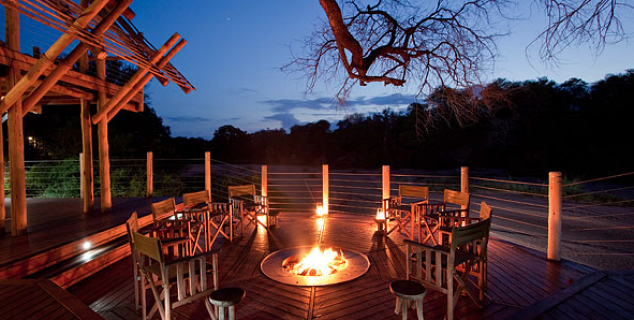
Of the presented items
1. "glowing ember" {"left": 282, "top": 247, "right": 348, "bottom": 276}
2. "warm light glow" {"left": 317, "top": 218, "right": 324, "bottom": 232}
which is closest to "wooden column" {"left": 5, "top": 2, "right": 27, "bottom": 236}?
"glowing ember" {"left": 282, "top": 247, "right": 348, "bottom": 276}

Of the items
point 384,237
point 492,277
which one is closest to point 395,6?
point 384,237

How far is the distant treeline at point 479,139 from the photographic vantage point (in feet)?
61.2

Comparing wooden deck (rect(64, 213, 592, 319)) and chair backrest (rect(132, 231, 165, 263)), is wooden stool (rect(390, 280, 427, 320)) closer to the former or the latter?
wooden deck (rect(64, 213, 592, 319))

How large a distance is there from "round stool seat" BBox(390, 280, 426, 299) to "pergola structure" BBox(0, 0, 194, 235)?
4045 millimetres

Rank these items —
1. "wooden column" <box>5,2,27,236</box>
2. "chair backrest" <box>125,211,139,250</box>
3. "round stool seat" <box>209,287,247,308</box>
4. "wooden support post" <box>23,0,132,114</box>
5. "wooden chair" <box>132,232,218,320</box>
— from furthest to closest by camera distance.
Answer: "wooden support post" <box>23,0,132,114</box> → "wooden column" <box>5,2,27,236</box> → "chair backrest" <box>125,211,139,250</box> → "wooden chair" <box>132,232,218,320</box> → "round stool seat" <box>209,287,247,308</box>

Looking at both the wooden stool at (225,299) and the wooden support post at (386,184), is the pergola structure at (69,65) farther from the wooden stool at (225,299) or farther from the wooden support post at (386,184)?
the wooden support post at (386,184)

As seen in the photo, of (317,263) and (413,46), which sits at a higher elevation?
(413,46)

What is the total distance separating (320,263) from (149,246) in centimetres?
189

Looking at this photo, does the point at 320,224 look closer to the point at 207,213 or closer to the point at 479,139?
the point at 207,213

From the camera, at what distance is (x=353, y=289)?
2.91 meters

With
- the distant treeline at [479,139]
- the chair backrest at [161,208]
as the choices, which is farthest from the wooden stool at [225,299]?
the distant treeline at [479,139]

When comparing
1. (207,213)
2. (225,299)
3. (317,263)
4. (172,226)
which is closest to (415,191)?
(317,263)

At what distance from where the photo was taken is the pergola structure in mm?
3670

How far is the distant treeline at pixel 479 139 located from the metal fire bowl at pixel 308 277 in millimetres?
10789
